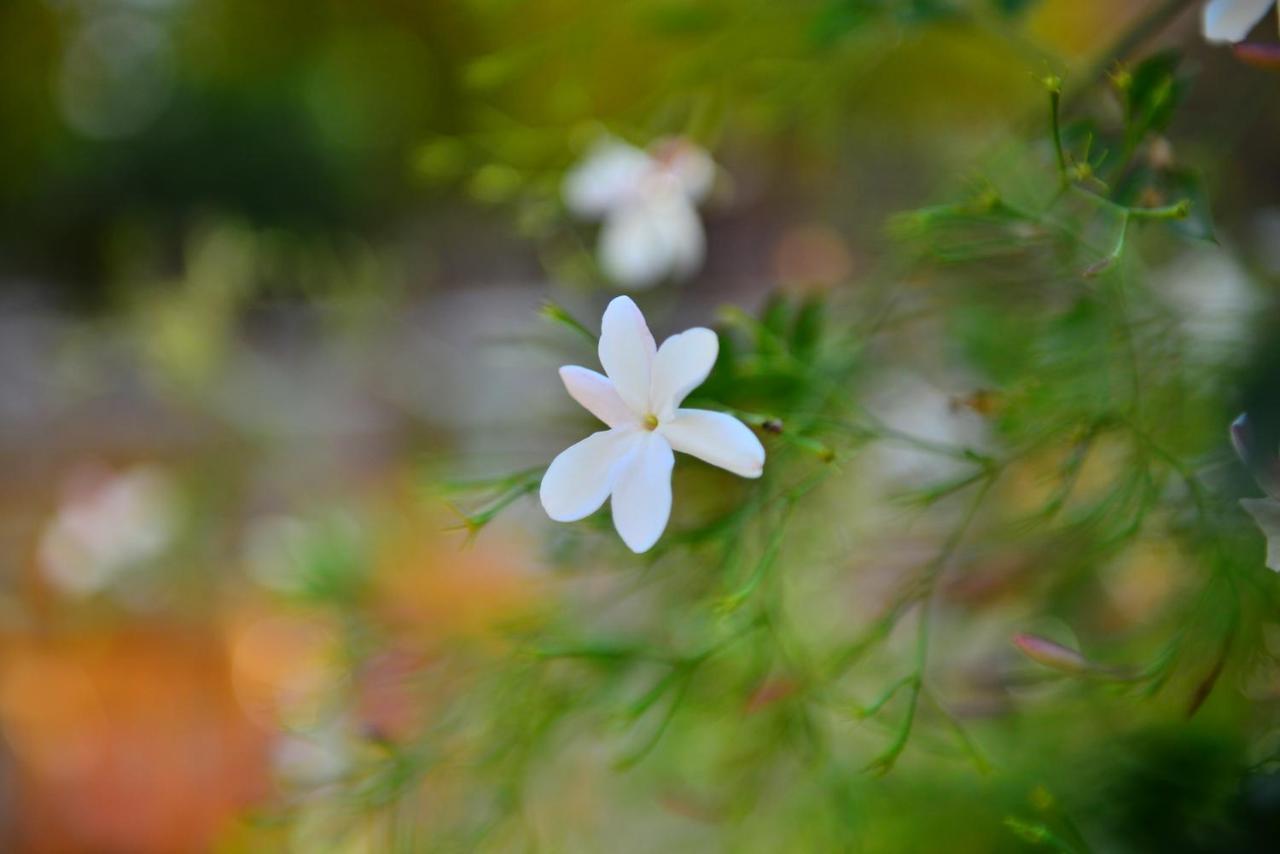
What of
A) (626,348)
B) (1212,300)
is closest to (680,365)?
(626,348)

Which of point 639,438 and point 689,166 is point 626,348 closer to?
point 639,438

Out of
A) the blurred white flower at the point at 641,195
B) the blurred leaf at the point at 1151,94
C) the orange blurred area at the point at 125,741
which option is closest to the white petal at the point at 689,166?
the blurred white flower at the point at 641,195

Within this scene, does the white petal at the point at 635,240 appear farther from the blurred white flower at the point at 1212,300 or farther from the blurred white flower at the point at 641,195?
the blurred white flower at the point at 1212,300

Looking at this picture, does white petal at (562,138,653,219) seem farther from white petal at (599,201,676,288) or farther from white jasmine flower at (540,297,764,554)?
white jasmine flower at (540,297,764,554)

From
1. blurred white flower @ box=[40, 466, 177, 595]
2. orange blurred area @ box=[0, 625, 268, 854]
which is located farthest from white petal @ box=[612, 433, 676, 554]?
blurred white flower @ box=[40, 466, 177, 595]

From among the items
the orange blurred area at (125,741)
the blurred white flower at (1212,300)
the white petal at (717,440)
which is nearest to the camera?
the white petal at (717,440)

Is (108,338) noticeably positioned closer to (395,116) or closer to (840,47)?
(395,116)
